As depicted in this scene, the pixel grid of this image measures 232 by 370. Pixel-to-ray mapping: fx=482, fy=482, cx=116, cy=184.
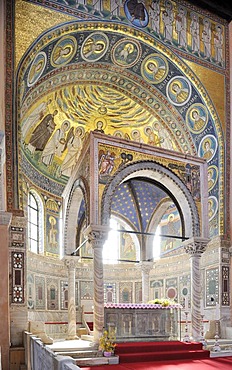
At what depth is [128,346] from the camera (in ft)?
41.5

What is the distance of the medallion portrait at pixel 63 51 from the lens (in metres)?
15.2

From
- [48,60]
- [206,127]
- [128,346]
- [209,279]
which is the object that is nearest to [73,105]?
[48,60]

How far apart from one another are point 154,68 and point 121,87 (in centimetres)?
148

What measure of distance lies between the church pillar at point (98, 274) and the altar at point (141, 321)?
1.00 meters

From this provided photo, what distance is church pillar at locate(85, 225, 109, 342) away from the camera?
1266 centimetres

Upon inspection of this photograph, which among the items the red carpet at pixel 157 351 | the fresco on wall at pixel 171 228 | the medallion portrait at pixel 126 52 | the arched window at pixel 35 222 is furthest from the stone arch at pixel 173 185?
the arched window at pixel 35 222

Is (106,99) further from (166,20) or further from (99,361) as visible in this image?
(99,361)

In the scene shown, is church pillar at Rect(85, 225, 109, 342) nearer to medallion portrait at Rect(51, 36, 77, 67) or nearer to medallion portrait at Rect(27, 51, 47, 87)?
medallion portrait at Rect(27, 51, 47, 87)

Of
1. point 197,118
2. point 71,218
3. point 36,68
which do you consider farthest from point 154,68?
point 71,218

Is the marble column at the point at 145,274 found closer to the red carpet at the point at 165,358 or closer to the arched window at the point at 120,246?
the red carpet at the point at 165,358

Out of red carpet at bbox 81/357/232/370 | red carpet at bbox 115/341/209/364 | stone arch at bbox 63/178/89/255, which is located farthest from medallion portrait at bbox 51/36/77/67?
red carpet at bbox 81/357/232/370

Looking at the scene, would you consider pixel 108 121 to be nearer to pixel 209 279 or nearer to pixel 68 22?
pixel 68 22

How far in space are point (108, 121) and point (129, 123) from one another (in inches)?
35.8

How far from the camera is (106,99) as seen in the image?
19484 millimetres
